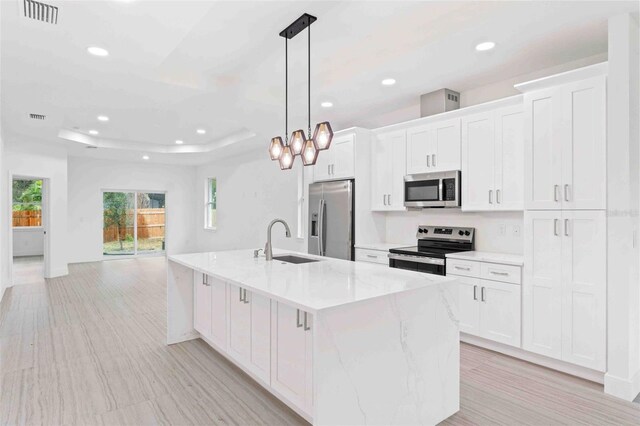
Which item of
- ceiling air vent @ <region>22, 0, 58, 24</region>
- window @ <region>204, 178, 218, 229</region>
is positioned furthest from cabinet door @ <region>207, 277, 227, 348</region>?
window @ <region>204, 178, 218, 229</region>

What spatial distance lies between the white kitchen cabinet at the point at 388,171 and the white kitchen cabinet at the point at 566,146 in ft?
4.93

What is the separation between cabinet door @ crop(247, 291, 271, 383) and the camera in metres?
2.49

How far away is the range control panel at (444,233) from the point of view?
4.04 m

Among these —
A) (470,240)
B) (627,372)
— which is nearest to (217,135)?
(470,240)

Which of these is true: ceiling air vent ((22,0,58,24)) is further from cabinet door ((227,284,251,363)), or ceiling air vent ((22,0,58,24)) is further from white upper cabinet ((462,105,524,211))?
white upper cabinet ((462,105,524,211))

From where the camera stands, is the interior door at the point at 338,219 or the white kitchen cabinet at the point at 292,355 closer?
the white kitchen cabinet at the point at 292,355

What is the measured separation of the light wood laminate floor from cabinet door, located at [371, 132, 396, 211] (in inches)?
76.6

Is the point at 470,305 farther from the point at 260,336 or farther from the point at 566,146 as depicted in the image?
the point at 260,336

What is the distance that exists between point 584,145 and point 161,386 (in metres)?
3.67

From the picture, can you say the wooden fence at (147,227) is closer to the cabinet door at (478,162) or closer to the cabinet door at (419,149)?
the cabinet door at (419,149)

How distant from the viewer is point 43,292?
19.1ft

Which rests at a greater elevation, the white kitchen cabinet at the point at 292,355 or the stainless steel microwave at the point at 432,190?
the stainless steel microwave at the point at 432,190

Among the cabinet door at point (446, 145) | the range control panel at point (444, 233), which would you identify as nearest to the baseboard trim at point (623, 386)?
the range control panel at point (444, 233)

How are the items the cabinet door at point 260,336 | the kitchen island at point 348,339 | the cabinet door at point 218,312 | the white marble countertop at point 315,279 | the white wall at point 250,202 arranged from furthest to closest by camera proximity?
1. the white wall at point 250,202
2. the cabinet door at point 218,312
3. the cabinet door at point 260,336
4. the white marble countertop at point 315,279
5. the kitchen island at point 348,339
